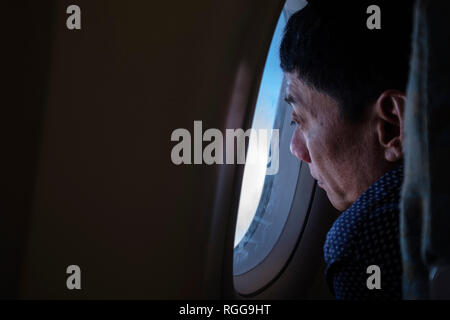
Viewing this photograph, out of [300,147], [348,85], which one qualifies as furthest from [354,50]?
[300,147]

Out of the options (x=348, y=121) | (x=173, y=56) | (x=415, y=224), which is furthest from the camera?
(x=348, y=121)

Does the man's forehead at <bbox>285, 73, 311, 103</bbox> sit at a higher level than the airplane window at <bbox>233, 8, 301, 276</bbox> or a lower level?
higher

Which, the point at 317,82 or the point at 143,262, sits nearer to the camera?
the point at 143,262

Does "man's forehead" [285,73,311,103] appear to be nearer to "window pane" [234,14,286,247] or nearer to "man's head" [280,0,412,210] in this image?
"man's head" [280,0,412,210]

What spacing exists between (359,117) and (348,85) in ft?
0.27

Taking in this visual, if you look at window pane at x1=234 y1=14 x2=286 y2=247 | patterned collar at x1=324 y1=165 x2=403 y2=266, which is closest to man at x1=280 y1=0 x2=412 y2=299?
patterned collar at x1=324 y1=165 x2=403 y2=266

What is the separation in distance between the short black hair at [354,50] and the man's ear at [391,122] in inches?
0.7

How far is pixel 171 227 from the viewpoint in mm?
595

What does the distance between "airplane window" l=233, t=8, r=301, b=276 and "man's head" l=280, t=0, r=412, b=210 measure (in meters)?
0.18

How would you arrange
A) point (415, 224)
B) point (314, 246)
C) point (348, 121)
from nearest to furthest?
point (415, 224) → point (348, 121) → point (314, 246)

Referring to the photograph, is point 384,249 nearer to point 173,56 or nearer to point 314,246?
point 314,246

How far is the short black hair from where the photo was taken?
0.82 meters

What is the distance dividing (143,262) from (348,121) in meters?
0.60
